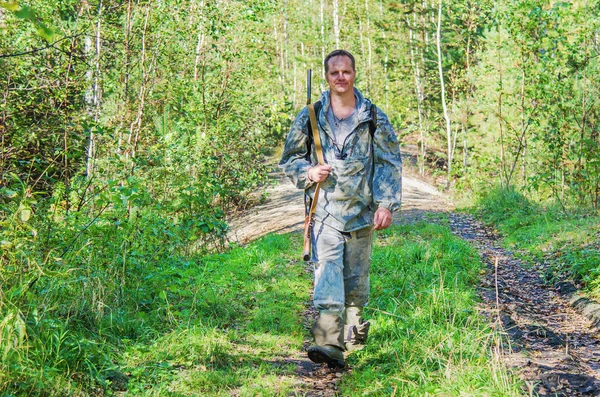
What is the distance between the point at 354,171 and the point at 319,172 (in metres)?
0.33

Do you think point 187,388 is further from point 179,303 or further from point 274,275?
point 274,275

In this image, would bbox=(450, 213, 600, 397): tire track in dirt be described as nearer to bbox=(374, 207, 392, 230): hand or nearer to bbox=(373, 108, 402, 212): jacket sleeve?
bbox=(374, 207, 392, 230): hand

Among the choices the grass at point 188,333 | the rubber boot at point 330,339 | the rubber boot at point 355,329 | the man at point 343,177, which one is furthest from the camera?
the rubber boot at point 355,329

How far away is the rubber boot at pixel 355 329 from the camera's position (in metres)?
4.93

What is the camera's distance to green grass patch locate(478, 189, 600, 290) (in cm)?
781

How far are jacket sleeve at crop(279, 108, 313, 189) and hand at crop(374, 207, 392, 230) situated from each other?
21.7 inches

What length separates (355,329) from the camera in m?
4.92

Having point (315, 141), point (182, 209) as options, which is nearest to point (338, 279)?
point (315, 141)

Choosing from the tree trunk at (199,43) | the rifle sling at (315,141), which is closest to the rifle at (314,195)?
the rifle sling at (315,141)

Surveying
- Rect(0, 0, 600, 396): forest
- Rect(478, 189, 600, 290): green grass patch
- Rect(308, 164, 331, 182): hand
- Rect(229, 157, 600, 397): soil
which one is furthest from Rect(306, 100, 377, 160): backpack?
Rect(478, 189, 600, 290): green grass patch

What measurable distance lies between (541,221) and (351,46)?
26.0 m

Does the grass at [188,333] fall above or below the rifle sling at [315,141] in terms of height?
below

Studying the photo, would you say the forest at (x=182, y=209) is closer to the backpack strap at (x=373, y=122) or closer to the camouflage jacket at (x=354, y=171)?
the camouflage jacket at (x=354, y=171)

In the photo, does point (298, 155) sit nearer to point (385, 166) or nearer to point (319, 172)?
point (319, 172)
